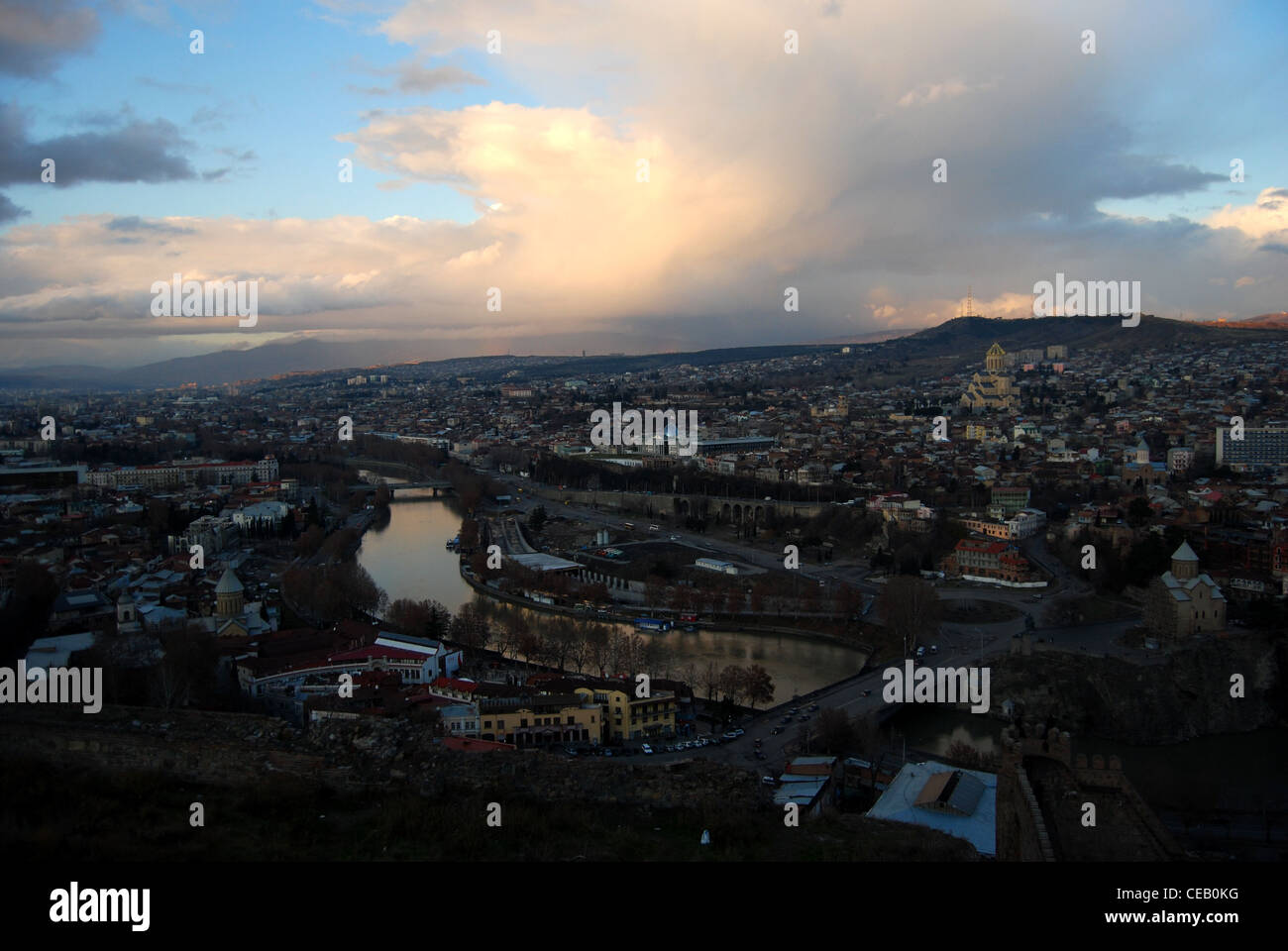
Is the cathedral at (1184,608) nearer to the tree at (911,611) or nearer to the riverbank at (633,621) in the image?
the tree at (911,611)

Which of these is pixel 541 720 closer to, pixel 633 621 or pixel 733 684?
pixel 733 684

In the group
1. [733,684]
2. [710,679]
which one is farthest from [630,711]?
[710,679]

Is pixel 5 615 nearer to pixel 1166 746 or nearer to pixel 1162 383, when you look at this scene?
pixel 1166 746

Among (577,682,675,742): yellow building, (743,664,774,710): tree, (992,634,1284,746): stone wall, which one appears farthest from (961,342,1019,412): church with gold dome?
(577,682,675,742): yellow building

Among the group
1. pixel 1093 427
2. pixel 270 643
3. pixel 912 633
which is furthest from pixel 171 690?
pixel 1093 427

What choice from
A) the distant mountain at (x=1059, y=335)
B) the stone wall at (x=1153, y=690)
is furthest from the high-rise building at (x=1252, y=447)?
the distant mountain at (x=1059, y=335)
